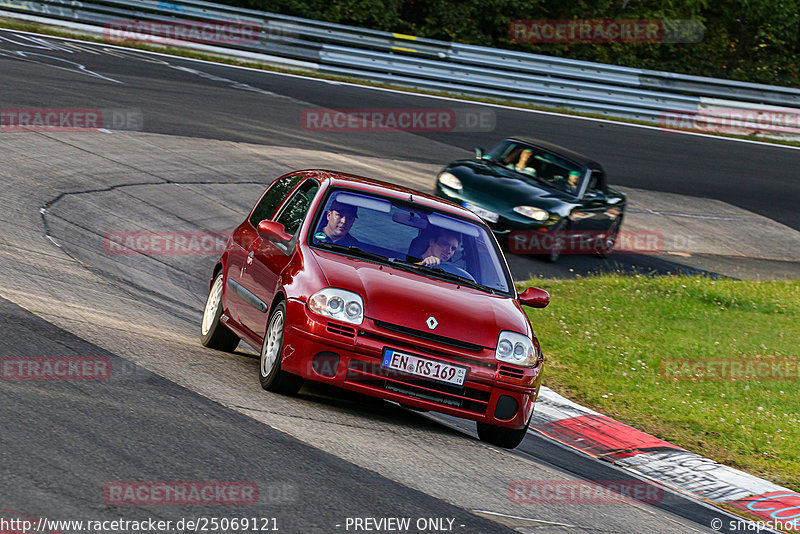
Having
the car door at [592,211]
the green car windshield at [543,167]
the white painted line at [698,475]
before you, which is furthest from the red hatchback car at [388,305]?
the green car windshield at [543,167]

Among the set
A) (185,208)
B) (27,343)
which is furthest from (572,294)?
(27,343)

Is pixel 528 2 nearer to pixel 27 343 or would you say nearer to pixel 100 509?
pixel 27 343

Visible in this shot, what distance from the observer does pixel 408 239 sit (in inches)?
307

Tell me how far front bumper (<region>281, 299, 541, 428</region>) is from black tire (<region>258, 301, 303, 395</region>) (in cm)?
11

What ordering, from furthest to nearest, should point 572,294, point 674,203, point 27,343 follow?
1. point 674,203
2. point 572,294
3. point 27,343

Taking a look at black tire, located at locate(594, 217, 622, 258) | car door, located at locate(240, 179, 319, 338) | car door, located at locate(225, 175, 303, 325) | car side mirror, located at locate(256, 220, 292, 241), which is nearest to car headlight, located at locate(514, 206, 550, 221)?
black tire, located at locate(594, 217, 622, 258)

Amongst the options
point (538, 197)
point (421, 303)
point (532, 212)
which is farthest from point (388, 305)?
point (538, 197)

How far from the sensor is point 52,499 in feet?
14.7

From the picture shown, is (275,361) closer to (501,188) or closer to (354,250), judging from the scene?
(354,250)

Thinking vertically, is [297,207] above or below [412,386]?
above

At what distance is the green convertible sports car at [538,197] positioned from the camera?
49.6 ft

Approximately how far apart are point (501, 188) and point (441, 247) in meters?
7.63

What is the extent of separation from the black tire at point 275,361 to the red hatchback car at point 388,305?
0.01 meters

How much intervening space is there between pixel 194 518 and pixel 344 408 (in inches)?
107
